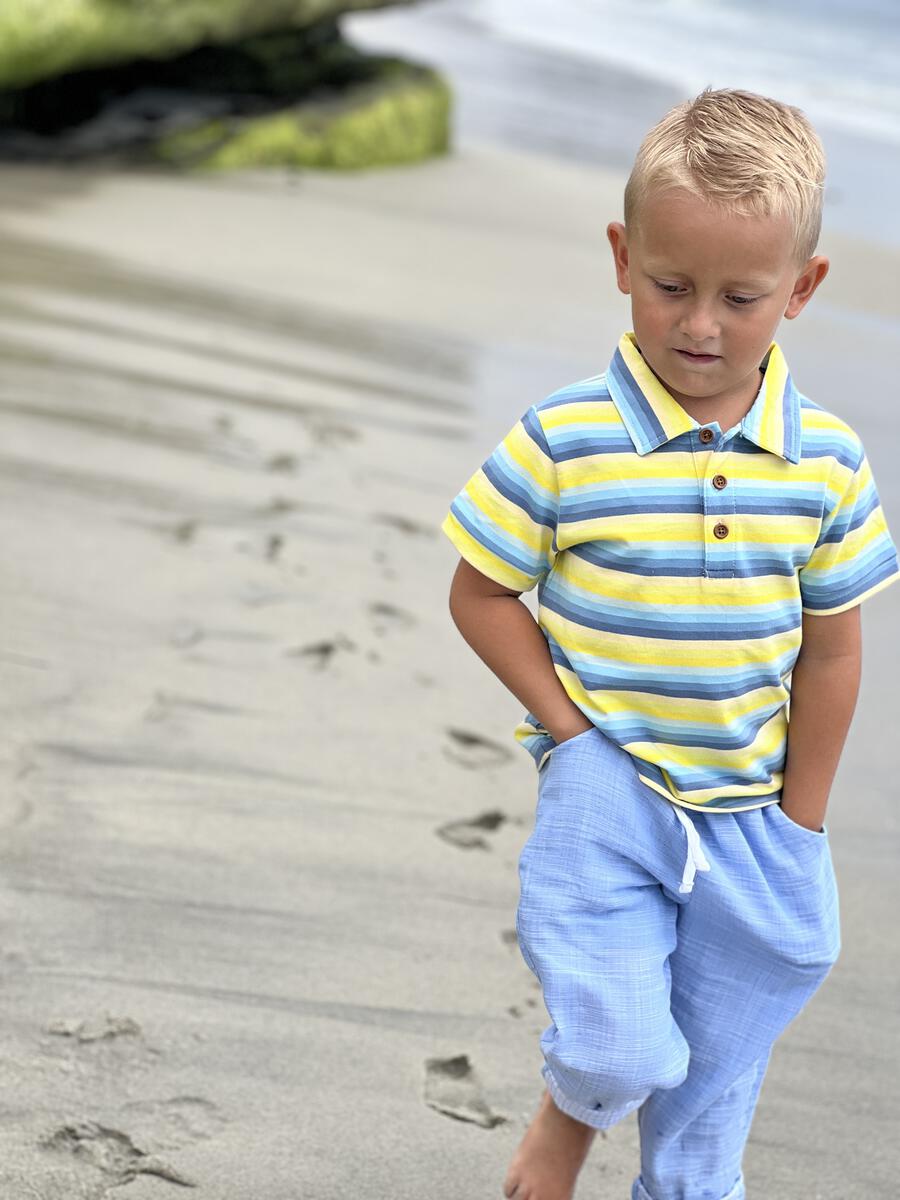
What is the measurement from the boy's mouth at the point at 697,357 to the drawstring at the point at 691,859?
0.48 metres

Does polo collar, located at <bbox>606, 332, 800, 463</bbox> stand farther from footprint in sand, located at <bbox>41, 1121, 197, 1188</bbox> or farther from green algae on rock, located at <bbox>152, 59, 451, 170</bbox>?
green algae on rock, located at <bbox>152, 59, 451, 170</bbox>

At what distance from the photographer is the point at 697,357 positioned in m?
1.64

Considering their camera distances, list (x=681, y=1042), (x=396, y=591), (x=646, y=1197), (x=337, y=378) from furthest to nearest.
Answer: (x=337, y=378) → (x=396, y=591) → (x=646, y=1197) → (x=681, y=1042)

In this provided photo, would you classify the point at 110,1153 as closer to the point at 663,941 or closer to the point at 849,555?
the point at 663,941

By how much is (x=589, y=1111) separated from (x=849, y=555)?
65 centimetres

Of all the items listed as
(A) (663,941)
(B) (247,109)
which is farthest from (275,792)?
(B) (247,109)

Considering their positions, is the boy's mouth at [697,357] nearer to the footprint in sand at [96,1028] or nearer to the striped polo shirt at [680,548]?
the striped polo shirt at [680,548]

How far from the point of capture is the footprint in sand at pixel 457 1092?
207cm

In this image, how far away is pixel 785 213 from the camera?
157 cm

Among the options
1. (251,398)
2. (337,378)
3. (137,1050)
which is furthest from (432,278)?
(137,1050)

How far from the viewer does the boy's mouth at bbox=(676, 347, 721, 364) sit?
163cm

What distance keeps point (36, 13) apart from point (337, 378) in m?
2.71

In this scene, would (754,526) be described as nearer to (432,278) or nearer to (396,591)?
(396,591)

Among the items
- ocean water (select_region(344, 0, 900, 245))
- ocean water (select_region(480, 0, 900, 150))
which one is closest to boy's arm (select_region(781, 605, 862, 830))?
ocean water (select_region(344, 0, 900, 245))
